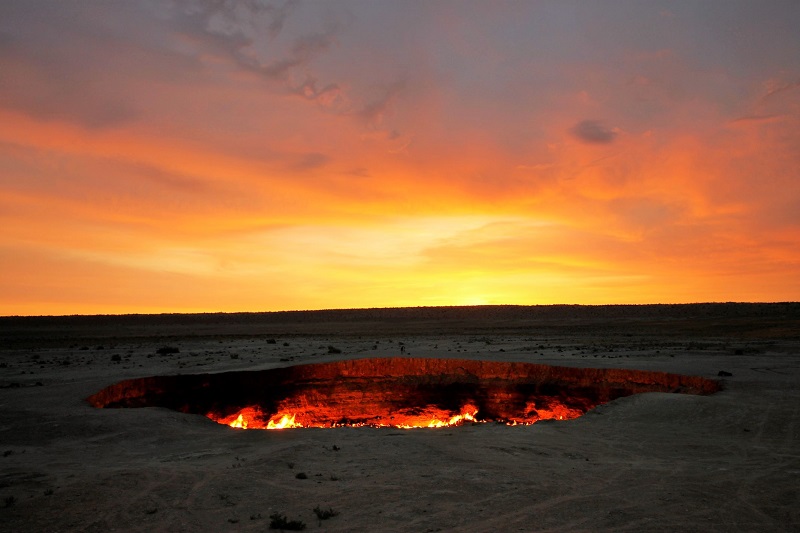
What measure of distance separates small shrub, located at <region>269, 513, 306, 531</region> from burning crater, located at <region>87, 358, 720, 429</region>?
45.4ft

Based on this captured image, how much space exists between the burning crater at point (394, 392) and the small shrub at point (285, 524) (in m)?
13.8

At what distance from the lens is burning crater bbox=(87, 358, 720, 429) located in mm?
19859

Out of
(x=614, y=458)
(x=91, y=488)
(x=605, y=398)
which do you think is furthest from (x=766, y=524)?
(x=605, y=398)

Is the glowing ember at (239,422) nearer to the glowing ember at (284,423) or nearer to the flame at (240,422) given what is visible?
the flame at (240,422)

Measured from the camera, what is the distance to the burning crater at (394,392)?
19.9 metres

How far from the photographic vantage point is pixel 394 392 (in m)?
22.5

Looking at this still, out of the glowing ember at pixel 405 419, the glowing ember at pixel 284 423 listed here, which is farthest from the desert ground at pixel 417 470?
the glowing ember at pixel 284 423

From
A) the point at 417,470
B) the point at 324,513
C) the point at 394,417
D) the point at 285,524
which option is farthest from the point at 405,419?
the point at 285,524

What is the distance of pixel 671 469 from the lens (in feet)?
30.7

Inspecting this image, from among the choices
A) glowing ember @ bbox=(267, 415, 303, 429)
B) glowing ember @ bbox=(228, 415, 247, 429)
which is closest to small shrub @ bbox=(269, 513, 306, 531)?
→ glowing ember @ bbox=(228, 415, 247, 429)

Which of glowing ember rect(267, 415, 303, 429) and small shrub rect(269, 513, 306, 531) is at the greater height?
small shrub rect(269, 513, 306, 531)

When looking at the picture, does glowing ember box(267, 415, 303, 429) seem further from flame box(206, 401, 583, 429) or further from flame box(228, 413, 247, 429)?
flame box(228, 413, 247, 429)

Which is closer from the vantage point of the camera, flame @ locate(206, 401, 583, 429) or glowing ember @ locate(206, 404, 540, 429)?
flame @ locate(206, 401, 583, 429)

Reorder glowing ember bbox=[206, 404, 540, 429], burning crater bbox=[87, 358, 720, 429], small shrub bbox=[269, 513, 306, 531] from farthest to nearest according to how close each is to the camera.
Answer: glowing ember bbox=[206, 404, 540, 429]
burning crater bbox=[87, 358, 720, 429]
small shrub bbox=[269, 513, 306, 531]
